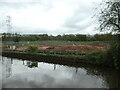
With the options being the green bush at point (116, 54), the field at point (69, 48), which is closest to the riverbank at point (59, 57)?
the green bush at point (116, 54)

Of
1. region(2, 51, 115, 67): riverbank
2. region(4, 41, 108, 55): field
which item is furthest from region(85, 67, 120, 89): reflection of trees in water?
region(4, 41, 108, 55): field

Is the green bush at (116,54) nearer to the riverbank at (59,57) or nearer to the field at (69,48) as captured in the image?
the riverbank at (59,57)


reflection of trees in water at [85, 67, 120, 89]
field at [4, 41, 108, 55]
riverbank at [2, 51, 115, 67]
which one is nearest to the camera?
reflection of trees in water at [85, 67, 120, 89]

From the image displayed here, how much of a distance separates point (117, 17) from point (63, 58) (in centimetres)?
933

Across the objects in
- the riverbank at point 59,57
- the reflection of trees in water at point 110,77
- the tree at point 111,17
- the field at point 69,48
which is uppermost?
the tree at point 111,17

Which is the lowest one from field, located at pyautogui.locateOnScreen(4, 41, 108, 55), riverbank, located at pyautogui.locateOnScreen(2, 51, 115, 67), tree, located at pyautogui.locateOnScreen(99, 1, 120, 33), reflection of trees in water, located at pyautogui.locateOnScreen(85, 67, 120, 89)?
reflection of trees in water, located at pyautogui.locateOnScreen(85, 67, 120, 89)

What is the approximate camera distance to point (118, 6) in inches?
518

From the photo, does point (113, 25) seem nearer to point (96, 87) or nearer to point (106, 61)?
point (106, 61)

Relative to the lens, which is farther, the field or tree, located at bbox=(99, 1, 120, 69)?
the field

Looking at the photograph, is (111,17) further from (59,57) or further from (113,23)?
(59,57)

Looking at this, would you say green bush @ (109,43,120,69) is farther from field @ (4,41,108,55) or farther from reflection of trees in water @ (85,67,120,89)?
field @ (4,41,108,55)

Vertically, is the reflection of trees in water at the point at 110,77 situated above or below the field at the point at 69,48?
below

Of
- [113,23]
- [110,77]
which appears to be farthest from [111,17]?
[110,77]

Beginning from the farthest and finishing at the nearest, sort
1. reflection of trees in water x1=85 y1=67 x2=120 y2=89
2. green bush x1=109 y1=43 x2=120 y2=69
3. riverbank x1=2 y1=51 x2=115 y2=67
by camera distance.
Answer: riverbank x1=2 y1=51 x2=115 y2=67 < green bush x1=109 y1=43 x2=120 y2=69 < reflection of trees in water x1=85 y1=67 x2=120 y2=89
